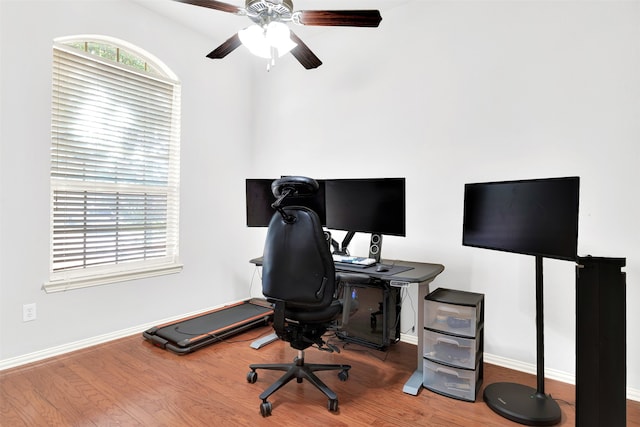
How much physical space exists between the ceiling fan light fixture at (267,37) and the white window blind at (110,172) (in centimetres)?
152

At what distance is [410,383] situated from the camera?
2.24 m

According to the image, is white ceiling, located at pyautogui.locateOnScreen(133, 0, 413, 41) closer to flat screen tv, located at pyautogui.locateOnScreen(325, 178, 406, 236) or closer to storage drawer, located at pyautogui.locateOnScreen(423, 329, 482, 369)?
flat screen tv, located at pyautogui.locateOnScreen(325, 178, 406, 236)

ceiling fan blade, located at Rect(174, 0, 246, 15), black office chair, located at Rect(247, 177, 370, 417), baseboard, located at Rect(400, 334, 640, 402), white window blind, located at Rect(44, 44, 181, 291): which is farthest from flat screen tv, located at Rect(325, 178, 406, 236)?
white window blind, located at Rect(44, 44, 181, 291)

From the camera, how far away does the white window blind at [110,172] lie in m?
2.69

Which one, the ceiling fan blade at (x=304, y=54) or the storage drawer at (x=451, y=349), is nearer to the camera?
the storage drawer at (x=451, y=349)

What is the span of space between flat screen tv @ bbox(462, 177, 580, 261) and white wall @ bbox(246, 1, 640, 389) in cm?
54

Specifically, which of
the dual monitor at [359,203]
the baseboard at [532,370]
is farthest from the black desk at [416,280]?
the baseboard at [532,370]

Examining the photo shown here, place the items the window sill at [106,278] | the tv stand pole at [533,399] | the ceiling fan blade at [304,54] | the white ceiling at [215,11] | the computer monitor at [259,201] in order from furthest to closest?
the computer monitor at [259,201], the white ceiling at [215,11], the window sill at [106,278], the ceiling fan blade at [304,54], the tv stand pole at [533,399]

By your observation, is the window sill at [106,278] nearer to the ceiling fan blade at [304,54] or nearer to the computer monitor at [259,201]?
the computer monitor at [259,201]

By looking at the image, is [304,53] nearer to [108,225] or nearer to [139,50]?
[139,50]

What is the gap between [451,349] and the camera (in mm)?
2184

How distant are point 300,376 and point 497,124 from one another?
2257 mm

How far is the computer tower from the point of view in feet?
9.09

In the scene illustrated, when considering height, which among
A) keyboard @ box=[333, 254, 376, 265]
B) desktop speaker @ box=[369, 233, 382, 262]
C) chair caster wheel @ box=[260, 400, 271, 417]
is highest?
desktop speaker @ box=[369, 233, 382, 262]
